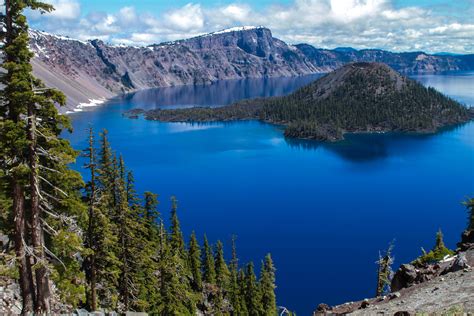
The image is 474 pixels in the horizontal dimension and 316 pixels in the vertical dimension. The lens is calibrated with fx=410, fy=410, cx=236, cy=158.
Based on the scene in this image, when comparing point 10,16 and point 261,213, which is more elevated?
point 10,16

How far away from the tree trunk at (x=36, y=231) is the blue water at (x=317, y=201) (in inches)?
2160

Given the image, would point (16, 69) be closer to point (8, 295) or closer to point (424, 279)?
point (8, 295)

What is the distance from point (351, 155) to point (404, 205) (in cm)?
6830

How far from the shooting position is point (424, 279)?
2784 cm

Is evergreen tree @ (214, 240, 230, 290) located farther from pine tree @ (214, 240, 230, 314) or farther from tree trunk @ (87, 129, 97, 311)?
tree trunk @ (87, 129, 97, 311)

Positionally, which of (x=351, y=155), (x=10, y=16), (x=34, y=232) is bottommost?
(x=351, y=155)

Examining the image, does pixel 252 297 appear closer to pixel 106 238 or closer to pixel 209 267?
pixel 209 267

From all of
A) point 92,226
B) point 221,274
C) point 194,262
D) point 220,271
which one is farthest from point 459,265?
point 220,271

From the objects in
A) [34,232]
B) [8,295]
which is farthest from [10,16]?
[8,295]

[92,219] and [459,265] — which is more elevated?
[92,219]

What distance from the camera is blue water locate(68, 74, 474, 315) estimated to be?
261 feet

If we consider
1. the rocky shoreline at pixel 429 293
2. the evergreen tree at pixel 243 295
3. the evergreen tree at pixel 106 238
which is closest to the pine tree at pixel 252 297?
the evergreen tree at pixel 243 295

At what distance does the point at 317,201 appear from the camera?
11419cm

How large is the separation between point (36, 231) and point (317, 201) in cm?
10148
